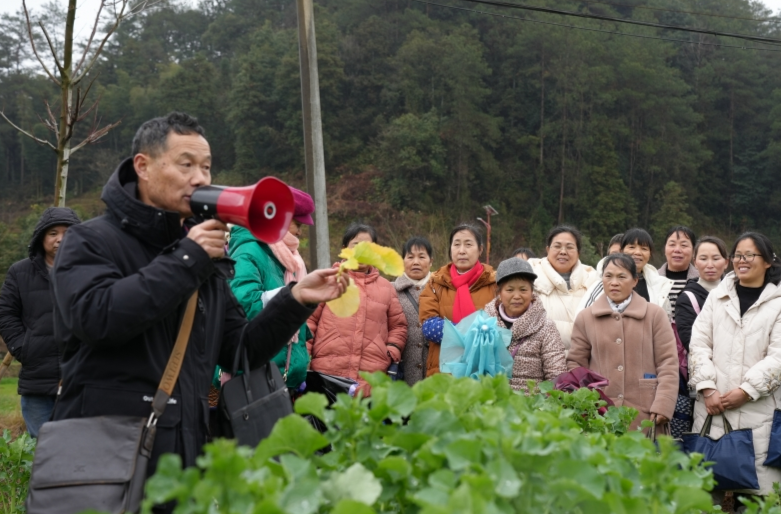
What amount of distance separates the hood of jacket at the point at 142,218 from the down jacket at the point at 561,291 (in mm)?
3725

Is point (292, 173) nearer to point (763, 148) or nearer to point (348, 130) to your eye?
point (348, 130)

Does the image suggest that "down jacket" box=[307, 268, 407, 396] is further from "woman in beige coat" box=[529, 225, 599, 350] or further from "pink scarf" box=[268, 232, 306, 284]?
"woman in beige coat" box=[529, 225, 599, 350]

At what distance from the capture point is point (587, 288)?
5.71m

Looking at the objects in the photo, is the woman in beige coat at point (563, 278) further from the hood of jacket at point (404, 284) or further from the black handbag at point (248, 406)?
the black handbag at point (248, 406)

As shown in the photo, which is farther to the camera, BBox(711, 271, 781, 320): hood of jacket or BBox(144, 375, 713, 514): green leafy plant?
BBox(711, 271, 781, 320): hood of jacket

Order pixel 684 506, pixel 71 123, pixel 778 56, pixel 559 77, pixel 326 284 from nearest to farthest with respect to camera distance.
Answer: pixel 684 506 → pixel 326 284 → pixel 71 123 → pixel 559 77 → pixel 778 56

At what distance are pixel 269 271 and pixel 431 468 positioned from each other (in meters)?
2.69

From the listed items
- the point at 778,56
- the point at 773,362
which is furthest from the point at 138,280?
the point at 778,56

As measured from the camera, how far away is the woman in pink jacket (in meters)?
5.16

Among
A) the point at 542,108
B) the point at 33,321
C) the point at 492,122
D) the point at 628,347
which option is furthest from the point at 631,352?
the point at 542,108

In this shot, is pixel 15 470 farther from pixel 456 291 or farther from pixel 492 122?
pixel 492 122

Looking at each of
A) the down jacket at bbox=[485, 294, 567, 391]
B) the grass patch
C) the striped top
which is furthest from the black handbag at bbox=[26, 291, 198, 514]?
the grass patch

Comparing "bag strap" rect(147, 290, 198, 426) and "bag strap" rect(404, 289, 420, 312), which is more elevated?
"bag strap" rect(147, 290, 198, 426)

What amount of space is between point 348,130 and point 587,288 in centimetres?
4787
